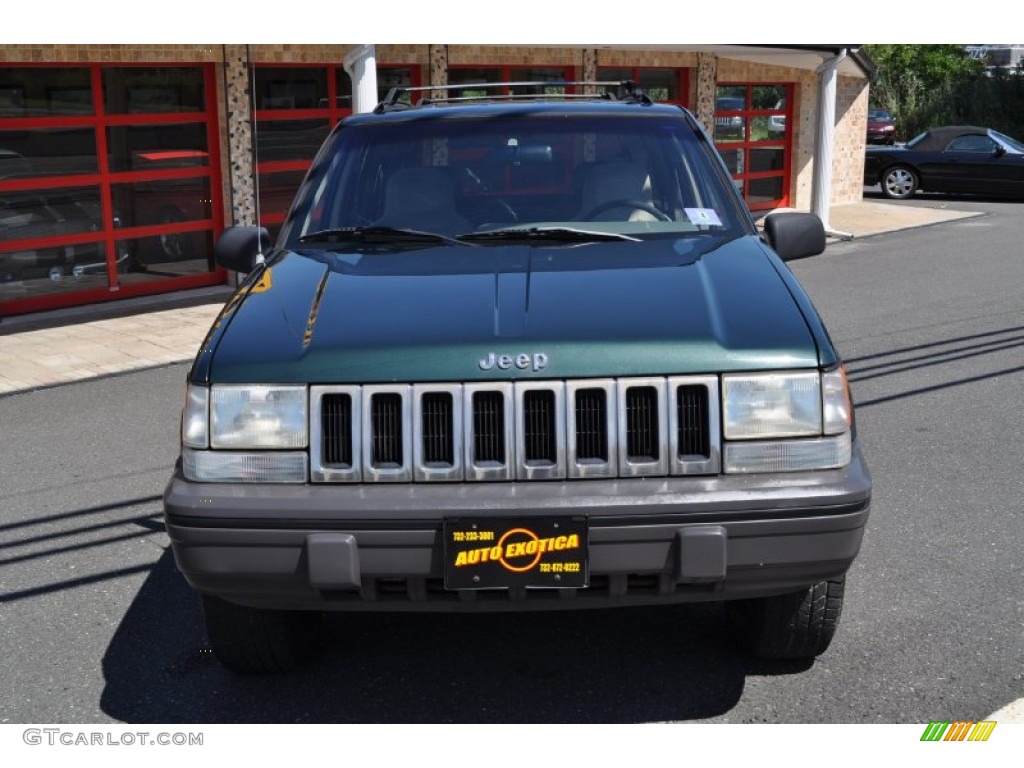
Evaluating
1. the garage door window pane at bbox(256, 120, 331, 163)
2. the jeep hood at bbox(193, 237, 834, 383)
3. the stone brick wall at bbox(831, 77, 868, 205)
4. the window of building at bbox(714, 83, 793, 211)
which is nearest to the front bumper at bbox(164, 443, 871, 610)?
the jeep hood at bbox(193, 237, 834, 383)

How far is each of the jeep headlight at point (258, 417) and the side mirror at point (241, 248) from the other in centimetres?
147

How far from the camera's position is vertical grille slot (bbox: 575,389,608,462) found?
3326 mm

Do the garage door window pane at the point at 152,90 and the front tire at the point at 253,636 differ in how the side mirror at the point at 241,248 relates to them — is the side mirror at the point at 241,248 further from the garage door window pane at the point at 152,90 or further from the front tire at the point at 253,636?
the garage door window pane at the point at 152,90

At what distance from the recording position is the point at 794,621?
3814 mm

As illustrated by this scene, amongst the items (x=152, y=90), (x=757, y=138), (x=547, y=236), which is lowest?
(x=757, y=138)

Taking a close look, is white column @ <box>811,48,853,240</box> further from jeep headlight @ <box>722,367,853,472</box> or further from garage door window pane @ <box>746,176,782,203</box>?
jeep headlight @ <box>722,367,853,472</box>

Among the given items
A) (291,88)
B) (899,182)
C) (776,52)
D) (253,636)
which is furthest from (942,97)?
(253,636)

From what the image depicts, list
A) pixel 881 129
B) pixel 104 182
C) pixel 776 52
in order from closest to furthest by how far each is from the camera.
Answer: pixel 104 182 → pixel 776 52 → pixel 881 129

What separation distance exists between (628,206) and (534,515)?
5.90ft

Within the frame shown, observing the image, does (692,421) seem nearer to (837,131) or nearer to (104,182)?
(104,182)

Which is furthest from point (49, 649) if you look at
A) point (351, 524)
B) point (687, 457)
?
point (687, 457)

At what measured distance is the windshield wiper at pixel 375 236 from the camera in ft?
14.4
